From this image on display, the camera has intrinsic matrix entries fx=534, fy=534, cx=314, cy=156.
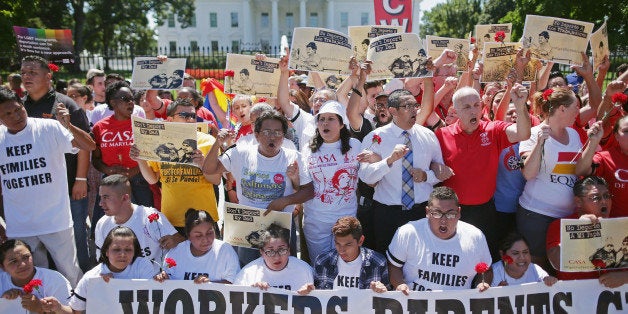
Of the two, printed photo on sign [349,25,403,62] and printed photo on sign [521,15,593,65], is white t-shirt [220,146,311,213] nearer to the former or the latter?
printed photo on sign [349,25,403,62]

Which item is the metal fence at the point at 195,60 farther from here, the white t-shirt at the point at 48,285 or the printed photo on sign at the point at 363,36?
the white t-shirt at the point at 48,285

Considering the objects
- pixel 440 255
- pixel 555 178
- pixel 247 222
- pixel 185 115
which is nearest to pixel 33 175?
pixel 185 115

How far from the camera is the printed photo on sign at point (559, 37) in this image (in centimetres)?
540

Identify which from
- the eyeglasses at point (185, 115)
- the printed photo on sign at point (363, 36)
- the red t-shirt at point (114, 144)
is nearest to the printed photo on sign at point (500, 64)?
the printed photo on sign at point (363, 36)

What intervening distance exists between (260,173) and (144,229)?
1.17 metres

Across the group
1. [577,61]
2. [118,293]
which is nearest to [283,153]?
[118,293]

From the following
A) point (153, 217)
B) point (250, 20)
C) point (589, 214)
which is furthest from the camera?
point (250, 20)

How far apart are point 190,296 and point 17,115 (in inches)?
84.9

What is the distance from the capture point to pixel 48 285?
430 centimetres

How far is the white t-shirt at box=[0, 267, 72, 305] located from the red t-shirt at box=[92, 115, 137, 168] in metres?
1.35

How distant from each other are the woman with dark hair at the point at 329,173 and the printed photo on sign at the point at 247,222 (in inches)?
13.0

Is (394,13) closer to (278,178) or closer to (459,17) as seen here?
(278,178)

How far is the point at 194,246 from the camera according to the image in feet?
14.8

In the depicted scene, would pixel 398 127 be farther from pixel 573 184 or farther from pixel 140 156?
pixel 140 156
